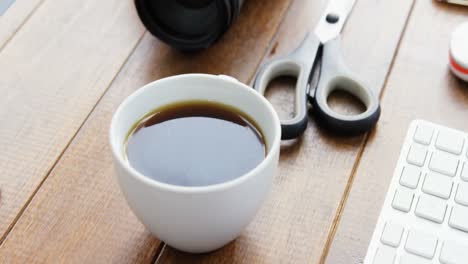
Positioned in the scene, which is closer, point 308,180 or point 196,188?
point 196,188

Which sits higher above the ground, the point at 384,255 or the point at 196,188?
the point at 196,188

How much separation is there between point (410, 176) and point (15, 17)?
441mm

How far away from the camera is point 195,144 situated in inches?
18.7

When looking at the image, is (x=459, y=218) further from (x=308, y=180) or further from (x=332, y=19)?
(x=332, y=19)

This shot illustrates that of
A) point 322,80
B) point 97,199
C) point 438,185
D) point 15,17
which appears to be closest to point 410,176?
point 438,185

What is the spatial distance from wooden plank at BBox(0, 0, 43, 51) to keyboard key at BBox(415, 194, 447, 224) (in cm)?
44

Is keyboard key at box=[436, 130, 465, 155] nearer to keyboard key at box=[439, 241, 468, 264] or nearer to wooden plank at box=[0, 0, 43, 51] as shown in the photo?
keyboard key at box=[439, 241, 468, 264]

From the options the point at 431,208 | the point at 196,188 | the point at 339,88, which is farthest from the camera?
the point at 339,88

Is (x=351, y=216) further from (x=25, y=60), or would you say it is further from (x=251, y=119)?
(x=25, y=60)

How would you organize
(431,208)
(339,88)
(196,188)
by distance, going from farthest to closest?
1. (339,88)
2. (431,208)
3. (196,188)

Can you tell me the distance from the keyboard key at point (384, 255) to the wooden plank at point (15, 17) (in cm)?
43

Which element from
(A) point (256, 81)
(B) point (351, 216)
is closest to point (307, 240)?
(B) point (351, 216)

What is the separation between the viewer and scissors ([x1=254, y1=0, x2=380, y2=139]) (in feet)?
1.84

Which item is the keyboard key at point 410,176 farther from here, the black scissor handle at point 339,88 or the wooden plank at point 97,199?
the wooden plank at point 97,199
